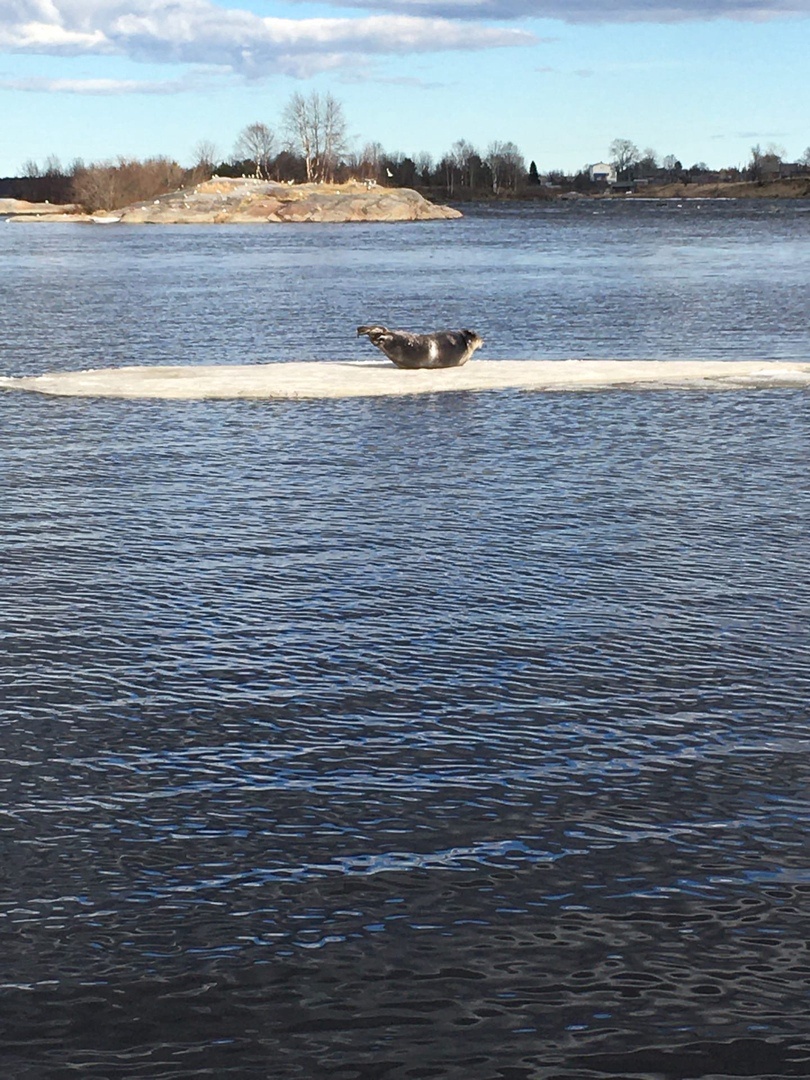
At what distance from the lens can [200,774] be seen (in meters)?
8.75

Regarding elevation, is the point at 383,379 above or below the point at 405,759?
above

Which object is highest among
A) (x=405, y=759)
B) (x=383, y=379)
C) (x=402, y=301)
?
(x=402, y=301)

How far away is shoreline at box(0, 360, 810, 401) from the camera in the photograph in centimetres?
2538

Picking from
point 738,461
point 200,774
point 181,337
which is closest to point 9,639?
point 200,774

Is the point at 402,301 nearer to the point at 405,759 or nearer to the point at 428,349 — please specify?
the point at 428,349

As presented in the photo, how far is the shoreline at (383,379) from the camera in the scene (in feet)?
83.3

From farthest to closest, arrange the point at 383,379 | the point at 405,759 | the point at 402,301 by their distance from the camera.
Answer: the point at 402,301 → the point at 383,379 → the point at 405,759

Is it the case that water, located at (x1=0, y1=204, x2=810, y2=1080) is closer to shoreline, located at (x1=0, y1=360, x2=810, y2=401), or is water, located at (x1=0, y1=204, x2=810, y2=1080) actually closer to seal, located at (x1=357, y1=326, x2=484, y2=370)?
shoreline, located at (x1=0, y1=360, x2=810, y2=401)

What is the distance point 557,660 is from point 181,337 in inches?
1124

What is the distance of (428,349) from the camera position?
28578 mm

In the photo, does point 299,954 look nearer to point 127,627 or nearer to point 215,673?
point 215,673

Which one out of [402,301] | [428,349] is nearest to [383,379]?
[428,349]

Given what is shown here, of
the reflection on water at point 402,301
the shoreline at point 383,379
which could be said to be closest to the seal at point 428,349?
the shoreline at point 383,379

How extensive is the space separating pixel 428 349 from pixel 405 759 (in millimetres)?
20220
